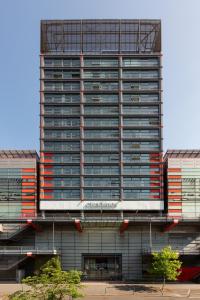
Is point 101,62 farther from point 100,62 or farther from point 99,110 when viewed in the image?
point 99,110

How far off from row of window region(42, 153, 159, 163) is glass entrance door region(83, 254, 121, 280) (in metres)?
24.1

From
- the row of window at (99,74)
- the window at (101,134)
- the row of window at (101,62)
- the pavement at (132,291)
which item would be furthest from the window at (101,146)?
the pavement at (132,291)

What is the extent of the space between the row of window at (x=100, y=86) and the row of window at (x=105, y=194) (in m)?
27.3

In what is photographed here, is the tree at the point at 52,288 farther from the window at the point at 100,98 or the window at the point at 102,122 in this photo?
the window at the point at 100,98

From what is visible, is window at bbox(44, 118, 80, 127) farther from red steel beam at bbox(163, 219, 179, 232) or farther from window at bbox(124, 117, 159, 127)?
red steel beam at bbox(163, 219, 179, 232)

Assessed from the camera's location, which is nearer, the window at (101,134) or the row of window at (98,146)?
the row of window at (98,146)

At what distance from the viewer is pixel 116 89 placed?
311 feet

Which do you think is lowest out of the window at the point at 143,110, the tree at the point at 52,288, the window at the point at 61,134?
the tree at the point at 52,288

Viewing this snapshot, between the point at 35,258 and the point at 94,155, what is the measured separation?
2923cm

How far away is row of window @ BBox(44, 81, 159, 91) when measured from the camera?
94500 mm

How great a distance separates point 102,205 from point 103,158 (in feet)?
39.8

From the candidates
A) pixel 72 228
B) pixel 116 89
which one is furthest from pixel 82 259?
pixel 116 89

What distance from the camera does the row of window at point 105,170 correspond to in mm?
90875

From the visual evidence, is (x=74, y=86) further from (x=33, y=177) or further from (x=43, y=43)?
(x=33, y=177)
